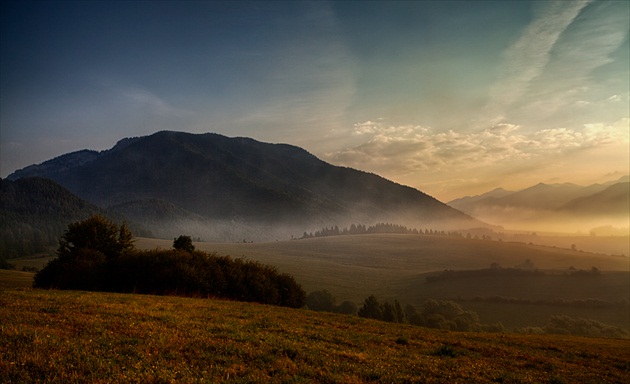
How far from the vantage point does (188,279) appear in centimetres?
4859

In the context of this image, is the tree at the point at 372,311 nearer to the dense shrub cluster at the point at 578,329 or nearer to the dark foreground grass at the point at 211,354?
the dense shrub cluster at the point at 578,329

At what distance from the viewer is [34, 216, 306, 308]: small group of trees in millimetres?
47438

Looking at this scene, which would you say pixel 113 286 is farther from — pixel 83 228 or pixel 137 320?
pixel 137 320

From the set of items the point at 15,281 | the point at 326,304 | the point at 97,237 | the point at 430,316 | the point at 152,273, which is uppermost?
the point at 97,237

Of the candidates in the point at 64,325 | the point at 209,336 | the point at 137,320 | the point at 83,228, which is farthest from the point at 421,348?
the point at 83,228

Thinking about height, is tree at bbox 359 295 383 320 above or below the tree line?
above

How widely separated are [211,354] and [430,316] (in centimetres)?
12449

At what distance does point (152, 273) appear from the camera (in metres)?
48.0

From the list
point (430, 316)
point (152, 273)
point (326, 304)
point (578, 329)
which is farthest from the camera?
point (326, 304)

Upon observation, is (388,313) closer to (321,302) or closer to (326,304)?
(326,304)

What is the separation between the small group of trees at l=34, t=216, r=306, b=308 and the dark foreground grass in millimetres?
23427

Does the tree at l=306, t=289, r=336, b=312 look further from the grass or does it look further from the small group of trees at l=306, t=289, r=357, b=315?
the grass

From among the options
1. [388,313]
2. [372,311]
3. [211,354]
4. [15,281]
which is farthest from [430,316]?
[211,354]

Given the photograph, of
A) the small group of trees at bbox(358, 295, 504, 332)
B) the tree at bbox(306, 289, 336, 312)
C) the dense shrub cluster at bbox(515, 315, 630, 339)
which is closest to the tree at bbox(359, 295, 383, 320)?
the small group of trees at bbox(358, 295, 504, 332)
